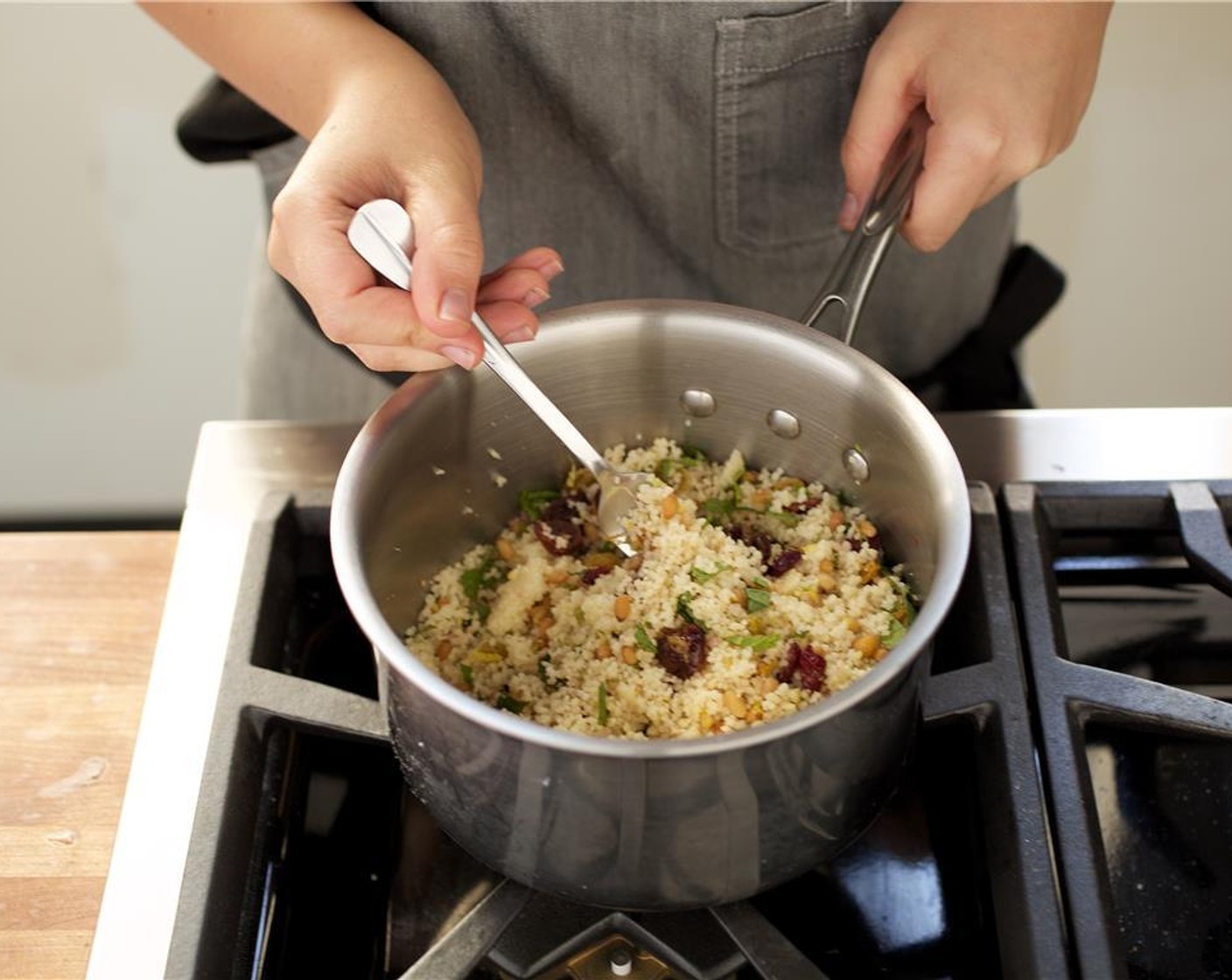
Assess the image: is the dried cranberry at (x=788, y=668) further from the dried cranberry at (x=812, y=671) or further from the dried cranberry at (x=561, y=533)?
the dried cranberry at (x=561, y=533)

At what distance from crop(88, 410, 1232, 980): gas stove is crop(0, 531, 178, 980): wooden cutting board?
43 millimetres

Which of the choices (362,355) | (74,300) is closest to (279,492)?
(362,355)

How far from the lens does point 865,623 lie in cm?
73

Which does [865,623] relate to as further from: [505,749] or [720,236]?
[720,236]

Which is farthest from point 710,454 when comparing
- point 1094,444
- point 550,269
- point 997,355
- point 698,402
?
point 997,355

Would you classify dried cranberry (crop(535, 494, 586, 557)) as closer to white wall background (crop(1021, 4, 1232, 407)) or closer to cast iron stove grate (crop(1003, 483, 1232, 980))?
cast iron stove grate (crop(1003, 483, 1232, 980))

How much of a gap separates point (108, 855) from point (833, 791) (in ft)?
1.33

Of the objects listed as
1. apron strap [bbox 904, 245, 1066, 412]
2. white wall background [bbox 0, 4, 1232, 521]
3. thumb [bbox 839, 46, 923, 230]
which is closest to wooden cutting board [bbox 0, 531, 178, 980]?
thumb [bbox 839, 46, 923, 230]

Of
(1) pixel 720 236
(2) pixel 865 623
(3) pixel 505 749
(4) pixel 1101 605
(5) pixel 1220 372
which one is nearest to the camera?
(3) pixel 505 749

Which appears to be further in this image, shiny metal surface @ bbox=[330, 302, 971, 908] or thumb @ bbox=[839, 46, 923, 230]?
thumb @ bbox=[839, 46, 923, 230]

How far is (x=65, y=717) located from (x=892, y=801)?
497 millimetres

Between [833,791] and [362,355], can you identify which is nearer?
[833,791]

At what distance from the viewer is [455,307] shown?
0.70 m

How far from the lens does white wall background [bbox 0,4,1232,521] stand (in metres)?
1.86
